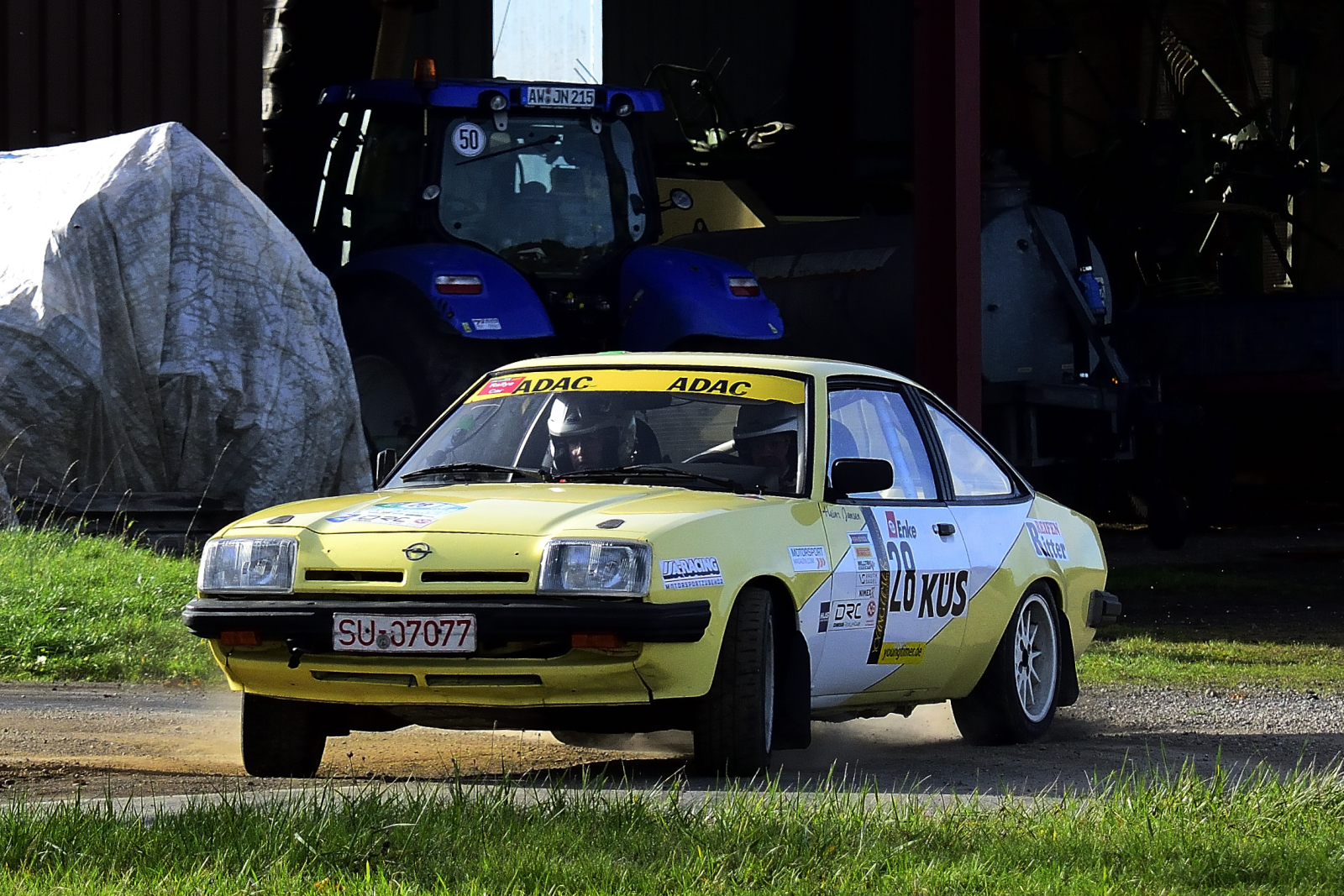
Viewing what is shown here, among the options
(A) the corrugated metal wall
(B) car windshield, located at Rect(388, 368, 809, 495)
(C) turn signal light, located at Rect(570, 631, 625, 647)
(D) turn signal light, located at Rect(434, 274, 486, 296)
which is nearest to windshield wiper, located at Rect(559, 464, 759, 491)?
(B) car windshield, located at Rect(388, 368, 809, 495)

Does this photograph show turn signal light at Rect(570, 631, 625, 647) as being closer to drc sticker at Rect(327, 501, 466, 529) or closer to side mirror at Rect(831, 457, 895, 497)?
drc sticker at Rect(327, 501, 466, 529)

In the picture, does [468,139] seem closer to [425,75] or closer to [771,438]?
[425,75]

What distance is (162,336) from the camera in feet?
41.7

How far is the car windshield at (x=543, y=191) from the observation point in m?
14.0

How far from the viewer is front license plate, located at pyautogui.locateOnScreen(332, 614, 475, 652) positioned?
5543 millimetres

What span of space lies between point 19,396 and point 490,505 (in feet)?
22.4

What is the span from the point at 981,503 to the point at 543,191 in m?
7.33

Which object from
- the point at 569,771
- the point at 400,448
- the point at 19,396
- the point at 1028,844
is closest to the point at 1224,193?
the point at 400,448

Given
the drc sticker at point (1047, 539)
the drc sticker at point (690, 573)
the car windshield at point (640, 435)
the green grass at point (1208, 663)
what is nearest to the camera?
the drc sticker at point (690, 573)

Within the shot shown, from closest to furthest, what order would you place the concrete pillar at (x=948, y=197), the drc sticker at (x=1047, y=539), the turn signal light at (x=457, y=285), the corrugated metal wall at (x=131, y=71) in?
1. the drc sticker at (x=1047, y=539)
2. the turn signal light at (x=457, y=285)
3. the concrete pillar at (x=948, y=197)
4. the corrugated metal wall at (x=131, y=71)

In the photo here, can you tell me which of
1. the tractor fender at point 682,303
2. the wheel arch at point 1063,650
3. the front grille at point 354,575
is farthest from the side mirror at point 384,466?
the tractor fender at point 682,303

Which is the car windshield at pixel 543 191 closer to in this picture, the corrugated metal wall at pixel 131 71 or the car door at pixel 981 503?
the corrugated metal wall at pixel 131 71

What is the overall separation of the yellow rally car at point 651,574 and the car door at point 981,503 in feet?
0.04

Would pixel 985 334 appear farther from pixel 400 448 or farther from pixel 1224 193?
pixel 1224 193
